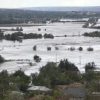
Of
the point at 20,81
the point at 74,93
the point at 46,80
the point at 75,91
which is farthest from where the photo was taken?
the point at 46,80

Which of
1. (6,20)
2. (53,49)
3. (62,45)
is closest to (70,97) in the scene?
(53,49)

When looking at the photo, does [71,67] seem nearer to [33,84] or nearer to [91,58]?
[33,84]

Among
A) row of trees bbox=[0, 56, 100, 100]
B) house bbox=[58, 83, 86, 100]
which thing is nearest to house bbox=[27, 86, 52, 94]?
row of trees bbox=[0, 56, 100, 100]

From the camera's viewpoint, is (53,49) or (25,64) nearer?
(25,64)

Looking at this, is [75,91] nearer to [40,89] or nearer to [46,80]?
[40,89]

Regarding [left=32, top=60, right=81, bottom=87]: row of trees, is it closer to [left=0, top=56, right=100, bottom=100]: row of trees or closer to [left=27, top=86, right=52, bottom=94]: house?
[left=0, top=56, right=100, bottom=100]: row of trees

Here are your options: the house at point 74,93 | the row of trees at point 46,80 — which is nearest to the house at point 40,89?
the row of trees at point 46,80

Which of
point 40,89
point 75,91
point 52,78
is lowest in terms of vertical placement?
point 52,78

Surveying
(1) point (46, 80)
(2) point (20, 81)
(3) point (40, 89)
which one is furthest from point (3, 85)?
(1) point (46, 80)
